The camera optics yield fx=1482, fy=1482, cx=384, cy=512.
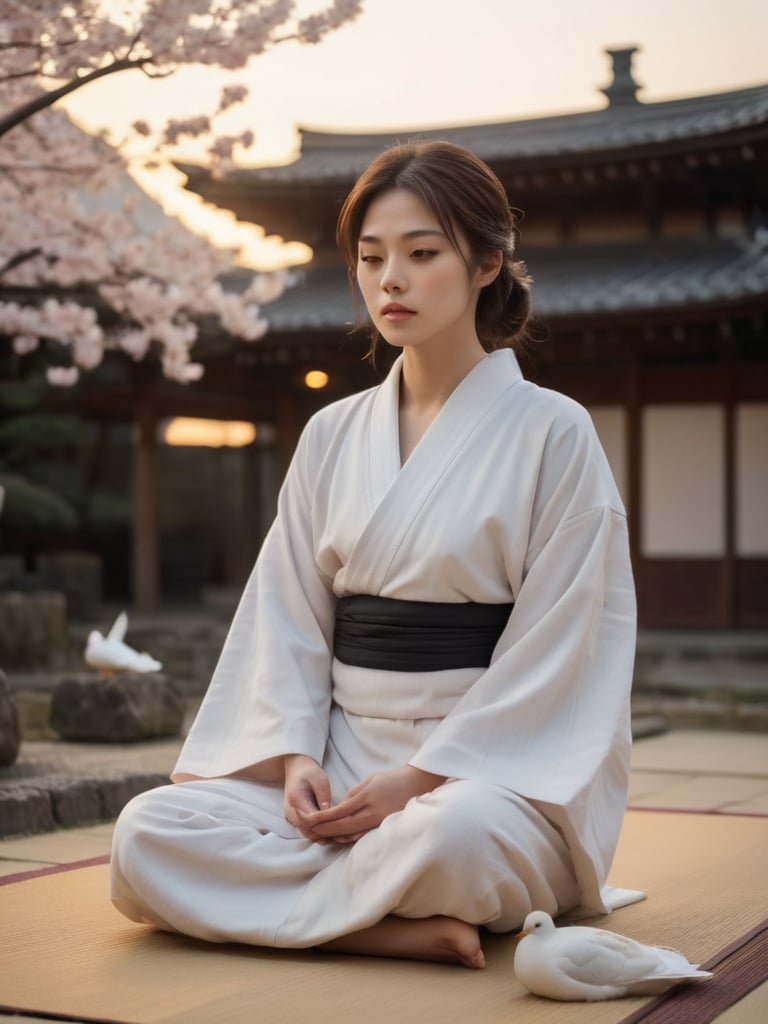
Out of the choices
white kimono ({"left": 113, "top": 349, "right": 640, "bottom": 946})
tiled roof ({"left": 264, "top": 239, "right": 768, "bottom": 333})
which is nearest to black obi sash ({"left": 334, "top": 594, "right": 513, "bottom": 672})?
white kimono ({"left": 113, "top": 349, "right": 640, "bottom": 946})

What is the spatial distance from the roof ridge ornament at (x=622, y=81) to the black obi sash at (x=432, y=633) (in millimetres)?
11972

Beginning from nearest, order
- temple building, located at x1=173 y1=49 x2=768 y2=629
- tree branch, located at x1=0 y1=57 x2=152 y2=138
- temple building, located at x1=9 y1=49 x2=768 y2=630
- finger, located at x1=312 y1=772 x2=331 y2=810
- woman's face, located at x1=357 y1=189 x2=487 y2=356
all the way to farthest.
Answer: finger, located at x1=312 y1=772 x2=331 y2=810 < woman's face, located at x1=357 y1=189 x2=487 y2=356 < tree branch, located at x1=0 y1=57 x2=152 y2=138 < temple building, located at x1=173 y1=49 x2=768 y2=629 < temple building, located at x1=9 y1=49 x2=768 y2=630

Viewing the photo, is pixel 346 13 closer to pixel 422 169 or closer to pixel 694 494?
pixel 422 169

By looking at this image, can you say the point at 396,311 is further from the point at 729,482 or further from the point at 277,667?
the point at 729,482

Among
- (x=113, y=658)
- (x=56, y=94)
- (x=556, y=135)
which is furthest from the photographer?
(x=556, y=135)

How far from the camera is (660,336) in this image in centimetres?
1095

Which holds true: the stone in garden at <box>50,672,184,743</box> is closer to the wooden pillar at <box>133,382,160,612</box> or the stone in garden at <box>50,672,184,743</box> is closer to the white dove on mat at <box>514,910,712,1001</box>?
the white dove on mat at <box>514,910,712,1001</box>

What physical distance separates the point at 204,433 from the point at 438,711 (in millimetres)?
16774

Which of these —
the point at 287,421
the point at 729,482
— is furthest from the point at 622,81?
the point at 729,482

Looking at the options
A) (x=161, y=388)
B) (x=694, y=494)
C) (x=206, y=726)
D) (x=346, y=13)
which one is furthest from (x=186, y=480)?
(x=206, y=726)

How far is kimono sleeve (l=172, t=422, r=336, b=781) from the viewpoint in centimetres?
294

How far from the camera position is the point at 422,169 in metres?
2.90

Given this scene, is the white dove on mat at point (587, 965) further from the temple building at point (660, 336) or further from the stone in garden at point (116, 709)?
the temple building at point (660, 336)

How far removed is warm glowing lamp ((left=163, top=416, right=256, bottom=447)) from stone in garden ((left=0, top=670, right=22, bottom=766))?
548 inches
